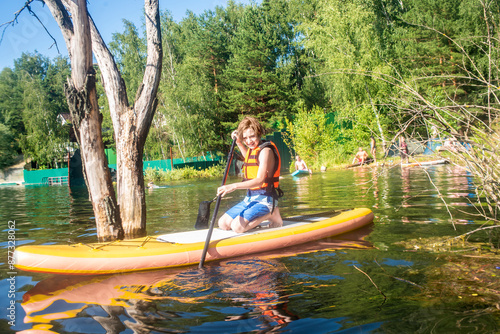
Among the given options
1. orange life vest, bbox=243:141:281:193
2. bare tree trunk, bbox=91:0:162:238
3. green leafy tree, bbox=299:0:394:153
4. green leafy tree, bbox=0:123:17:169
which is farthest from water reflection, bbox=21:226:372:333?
green leafy tree, bbox=0:123:17:169

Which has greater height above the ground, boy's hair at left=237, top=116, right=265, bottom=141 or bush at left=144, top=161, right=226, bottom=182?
boy's hair at left=237, top=116, right=265, bottom=141

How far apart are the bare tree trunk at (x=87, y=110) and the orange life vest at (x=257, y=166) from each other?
155cm

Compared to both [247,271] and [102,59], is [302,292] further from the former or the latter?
[102,59]

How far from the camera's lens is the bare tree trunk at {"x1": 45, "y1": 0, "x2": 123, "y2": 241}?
4238 mm

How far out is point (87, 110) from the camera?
429 centimetres

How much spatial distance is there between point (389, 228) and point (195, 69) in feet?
83.5

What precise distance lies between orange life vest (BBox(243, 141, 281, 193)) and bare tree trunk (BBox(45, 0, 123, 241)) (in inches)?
61.2

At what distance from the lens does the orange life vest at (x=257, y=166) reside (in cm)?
430

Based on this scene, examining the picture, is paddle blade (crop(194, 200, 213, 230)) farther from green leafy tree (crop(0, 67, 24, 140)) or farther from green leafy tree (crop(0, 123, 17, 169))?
green leafy tree (crop(0, 67, 24, 140))

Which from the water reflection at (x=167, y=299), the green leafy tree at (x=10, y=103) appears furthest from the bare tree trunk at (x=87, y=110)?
the green leafy tree at (x=10, y=103)

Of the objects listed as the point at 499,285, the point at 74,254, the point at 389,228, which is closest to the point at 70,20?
the point at 74,254

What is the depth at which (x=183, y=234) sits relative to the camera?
432 cm

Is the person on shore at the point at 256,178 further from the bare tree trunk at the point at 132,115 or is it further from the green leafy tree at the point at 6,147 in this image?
the green leafy tree at the point at 6,147

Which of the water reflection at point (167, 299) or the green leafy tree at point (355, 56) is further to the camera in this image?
the green leafy tree at point (355, 56)
